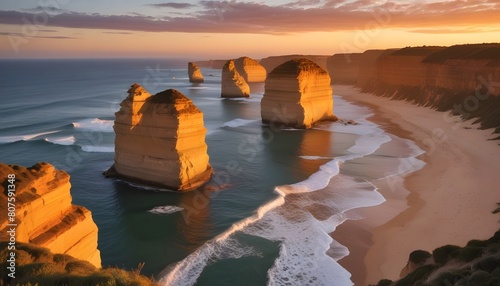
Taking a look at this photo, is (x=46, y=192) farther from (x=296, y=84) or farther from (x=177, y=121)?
(x=296, y=84)

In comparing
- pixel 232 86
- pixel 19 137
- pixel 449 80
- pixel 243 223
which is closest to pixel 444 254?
pixel 243 223

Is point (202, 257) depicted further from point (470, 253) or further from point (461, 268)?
point (470, 253)

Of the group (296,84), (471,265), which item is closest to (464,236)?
(471,265)

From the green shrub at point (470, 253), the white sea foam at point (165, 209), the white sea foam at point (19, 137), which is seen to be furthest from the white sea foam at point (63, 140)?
the green shrub at point (470, 253)

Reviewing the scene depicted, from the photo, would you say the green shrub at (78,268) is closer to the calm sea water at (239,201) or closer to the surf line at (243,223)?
the surf line at (243,223)

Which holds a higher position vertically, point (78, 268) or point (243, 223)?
point (78, 268)

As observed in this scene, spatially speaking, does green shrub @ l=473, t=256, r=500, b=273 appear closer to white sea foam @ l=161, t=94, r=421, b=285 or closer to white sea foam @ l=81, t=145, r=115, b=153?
white sea foam @ l=161, t=94, r=421, b=285
